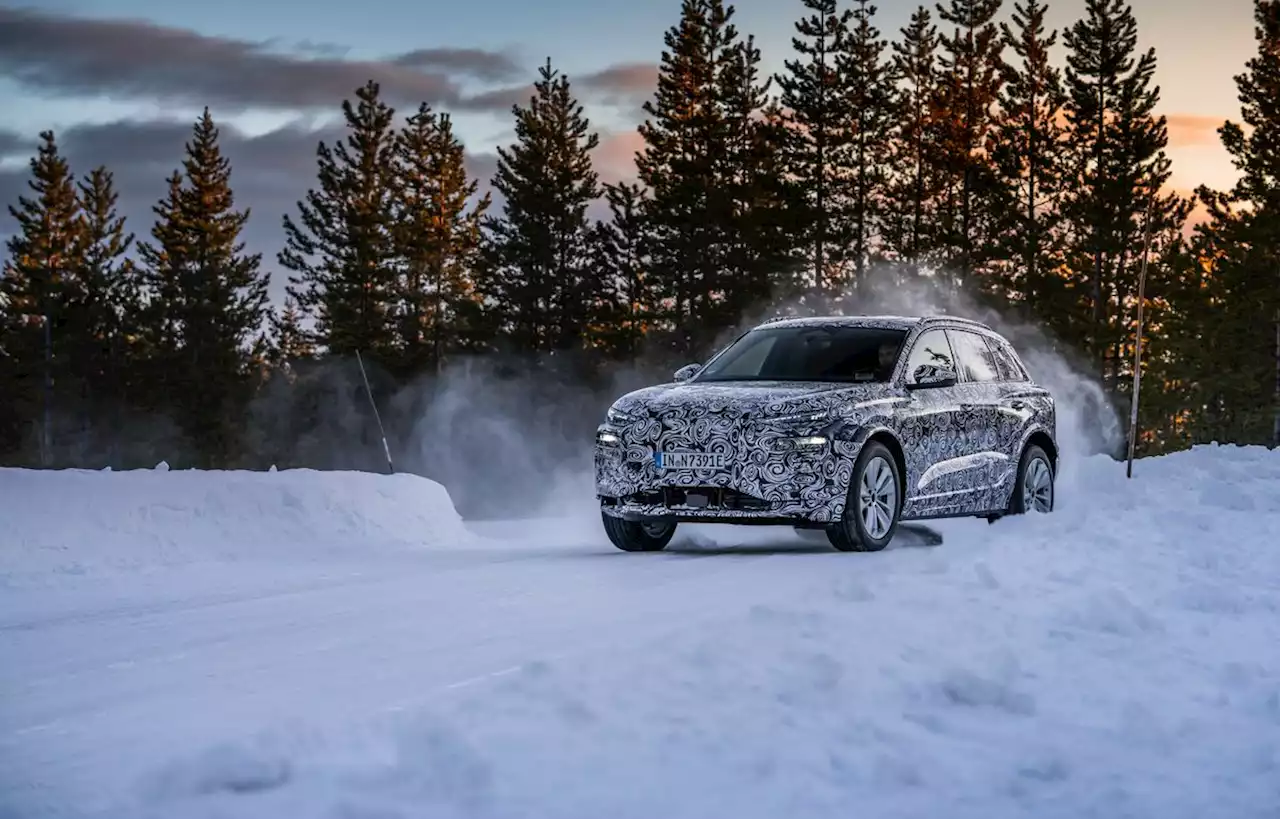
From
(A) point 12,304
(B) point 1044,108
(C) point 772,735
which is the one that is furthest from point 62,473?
(A) point 12,304

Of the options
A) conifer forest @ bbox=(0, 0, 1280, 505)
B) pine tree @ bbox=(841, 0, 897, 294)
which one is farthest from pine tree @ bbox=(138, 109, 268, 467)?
pine tree @ bbox=(841, 0, 897, 294)

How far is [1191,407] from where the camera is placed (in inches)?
2539

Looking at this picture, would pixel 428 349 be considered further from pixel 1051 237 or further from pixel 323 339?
pixel 1051 237

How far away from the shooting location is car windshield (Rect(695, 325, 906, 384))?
37.3 feet

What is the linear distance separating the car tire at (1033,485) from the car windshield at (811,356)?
2003mm

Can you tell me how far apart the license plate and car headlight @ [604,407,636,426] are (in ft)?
1.14

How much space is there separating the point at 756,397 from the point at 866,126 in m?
48.8

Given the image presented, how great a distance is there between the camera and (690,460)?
10312 mm

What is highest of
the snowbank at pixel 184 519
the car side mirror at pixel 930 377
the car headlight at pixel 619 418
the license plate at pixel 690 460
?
the car side mirror at pixel 930 377

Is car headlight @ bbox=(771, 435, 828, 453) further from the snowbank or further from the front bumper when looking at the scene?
the snowbank

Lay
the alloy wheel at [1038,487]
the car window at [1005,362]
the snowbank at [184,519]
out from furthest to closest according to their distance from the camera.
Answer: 1. the car window at [1005,362]
2. the alloy wheel at [1038,487]
3. the snowbank at [184,519]

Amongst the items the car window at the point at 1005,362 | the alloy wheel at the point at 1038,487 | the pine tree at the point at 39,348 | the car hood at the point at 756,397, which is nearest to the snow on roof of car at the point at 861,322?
the car hood at the point at 756,397

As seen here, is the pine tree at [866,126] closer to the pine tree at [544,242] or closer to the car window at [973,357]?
the pine tree at [544,242]

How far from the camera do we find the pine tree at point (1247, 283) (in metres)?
54.6
